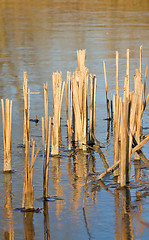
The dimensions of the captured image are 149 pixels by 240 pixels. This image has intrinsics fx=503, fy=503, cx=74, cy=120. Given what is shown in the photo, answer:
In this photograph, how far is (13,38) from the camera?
72.4 ft

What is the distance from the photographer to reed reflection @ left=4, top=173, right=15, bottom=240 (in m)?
4.95

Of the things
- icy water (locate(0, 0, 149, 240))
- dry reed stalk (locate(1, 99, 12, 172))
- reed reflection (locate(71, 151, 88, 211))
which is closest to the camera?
icy water (locate(0, 0, 149, 240))

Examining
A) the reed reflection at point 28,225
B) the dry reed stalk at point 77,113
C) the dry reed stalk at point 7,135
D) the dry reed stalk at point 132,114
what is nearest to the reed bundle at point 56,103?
the dry reed stalk at point 77,113

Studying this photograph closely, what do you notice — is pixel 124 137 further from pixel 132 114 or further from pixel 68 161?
pixel 68 161

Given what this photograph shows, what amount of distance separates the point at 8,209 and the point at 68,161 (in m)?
1.84

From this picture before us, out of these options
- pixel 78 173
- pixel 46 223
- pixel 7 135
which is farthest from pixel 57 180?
pixel 46 223

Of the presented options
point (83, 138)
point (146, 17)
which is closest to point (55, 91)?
point (83, 138)

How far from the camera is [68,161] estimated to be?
7207 millimetres

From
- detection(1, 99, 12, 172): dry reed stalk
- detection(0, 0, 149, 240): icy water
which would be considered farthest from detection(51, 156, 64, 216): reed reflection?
detection(1, 99, 12, 172): dry reed stalk

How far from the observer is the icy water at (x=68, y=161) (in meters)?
5.11

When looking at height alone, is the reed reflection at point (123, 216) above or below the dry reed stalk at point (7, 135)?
below

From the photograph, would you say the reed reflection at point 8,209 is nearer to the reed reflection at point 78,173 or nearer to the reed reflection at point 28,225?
the reed reflection at point 28,225

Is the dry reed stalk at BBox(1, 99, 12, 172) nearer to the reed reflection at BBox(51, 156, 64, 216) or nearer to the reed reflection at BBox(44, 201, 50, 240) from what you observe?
the reed reflection at BBox(51, 156, 64, 216)

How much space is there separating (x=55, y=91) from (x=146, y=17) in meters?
24.3
